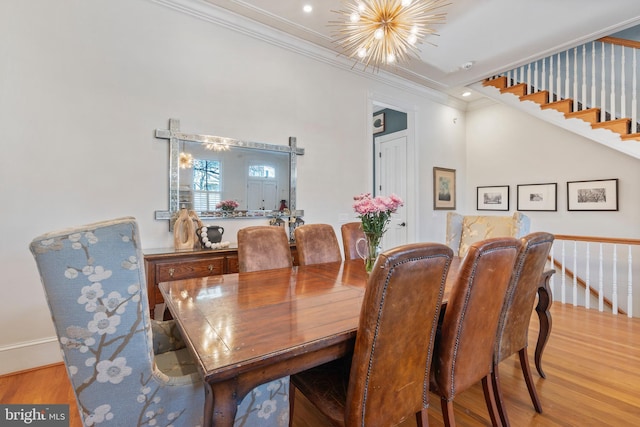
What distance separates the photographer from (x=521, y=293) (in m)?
1.64

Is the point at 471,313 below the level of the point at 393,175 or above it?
below

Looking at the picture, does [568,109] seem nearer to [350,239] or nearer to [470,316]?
[350,239]

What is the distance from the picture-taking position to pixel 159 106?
2.72 m

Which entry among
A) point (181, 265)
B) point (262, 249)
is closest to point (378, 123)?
point (262, 249)

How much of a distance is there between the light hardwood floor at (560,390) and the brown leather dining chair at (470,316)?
1.71 ft

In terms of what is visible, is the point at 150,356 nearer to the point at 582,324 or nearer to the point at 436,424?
the point at 436,424

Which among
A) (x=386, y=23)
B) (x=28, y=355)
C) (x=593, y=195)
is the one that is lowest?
(x=28, y=355)

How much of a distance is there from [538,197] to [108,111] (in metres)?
5.78

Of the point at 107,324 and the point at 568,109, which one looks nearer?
the point at 107,324

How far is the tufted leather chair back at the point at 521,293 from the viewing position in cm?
155

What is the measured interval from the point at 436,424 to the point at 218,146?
9.25 ft

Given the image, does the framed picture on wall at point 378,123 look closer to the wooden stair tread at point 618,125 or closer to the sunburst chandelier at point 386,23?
the wooden stair tread at point 618,125

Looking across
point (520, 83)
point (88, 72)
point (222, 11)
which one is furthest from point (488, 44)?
point (88, 72)

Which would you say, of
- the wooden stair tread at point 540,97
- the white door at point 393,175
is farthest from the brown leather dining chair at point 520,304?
the wooden stair tread at point 540,97
